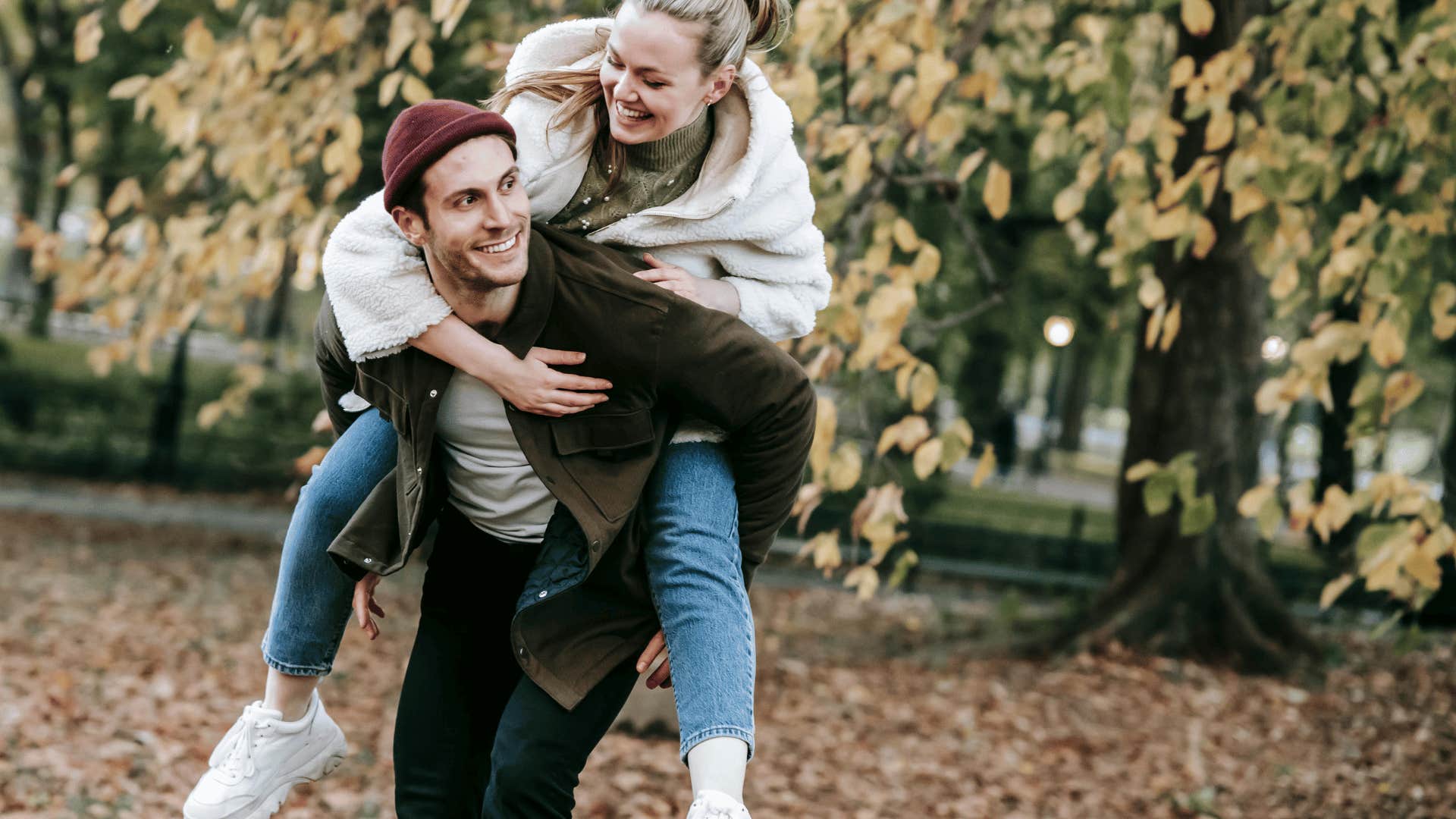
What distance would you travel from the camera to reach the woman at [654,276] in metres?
2.17

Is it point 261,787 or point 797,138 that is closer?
point 261,787

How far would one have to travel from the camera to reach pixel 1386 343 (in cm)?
376

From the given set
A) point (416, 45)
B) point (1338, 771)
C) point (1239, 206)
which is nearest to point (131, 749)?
point (416, 45)

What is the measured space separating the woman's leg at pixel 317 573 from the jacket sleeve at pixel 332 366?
0.32ft

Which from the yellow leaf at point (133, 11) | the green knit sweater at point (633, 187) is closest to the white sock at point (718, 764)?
the green knit sweater at point (633, 187)

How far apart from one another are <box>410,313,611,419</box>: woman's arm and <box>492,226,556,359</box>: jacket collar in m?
0.03

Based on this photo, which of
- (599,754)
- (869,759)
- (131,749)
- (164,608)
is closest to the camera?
(131,749)

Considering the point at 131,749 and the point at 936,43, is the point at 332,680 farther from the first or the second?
the point at 936,43

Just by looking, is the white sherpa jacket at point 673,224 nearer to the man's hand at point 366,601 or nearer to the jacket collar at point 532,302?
the jacket collar at point 532,302

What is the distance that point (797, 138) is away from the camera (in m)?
4.94

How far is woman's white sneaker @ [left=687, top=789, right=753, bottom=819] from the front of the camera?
1976 millimetres

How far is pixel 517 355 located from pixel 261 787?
969mm

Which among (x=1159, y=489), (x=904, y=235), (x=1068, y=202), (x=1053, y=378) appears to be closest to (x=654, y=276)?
(x=904, y=235)

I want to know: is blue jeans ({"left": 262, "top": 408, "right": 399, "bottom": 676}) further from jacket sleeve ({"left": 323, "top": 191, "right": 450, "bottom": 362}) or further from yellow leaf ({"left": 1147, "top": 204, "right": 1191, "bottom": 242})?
yellow leaf ({"left": 1147, "top": 204, "right": 1191, "bottom": 242})
